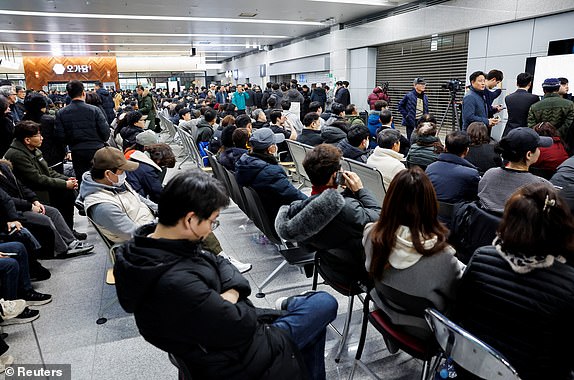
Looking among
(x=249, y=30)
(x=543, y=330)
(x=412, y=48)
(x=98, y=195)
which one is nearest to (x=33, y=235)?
(x=98, y=195)

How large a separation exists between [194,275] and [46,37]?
16.7m

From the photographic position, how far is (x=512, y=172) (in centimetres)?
235

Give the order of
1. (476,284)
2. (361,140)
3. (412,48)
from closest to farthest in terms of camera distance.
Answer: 1. (476,284)
2. (361,140)
3. (412,48)

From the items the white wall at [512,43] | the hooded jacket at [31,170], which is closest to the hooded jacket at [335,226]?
the hooded jacket at [31,170]

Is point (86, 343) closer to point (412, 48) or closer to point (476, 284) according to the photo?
point (476, 284)

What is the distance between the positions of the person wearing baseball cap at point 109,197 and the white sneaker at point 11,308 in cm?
68

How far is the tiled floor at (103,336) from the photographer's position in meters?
2.14

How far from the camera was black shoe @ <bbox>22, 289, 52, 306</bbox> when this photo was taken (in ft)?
9.30

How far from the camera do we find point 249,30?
14.4m

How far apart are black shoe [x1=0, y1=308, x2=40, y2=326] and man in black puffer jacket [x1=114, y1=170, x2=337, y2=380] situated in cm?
185

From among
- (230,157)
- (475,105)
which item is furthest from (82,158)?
(475,105)

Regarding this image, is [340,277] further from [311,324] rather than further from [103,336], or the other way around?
[103,336]

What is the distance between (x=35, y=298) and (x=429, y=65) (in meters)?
9.86
